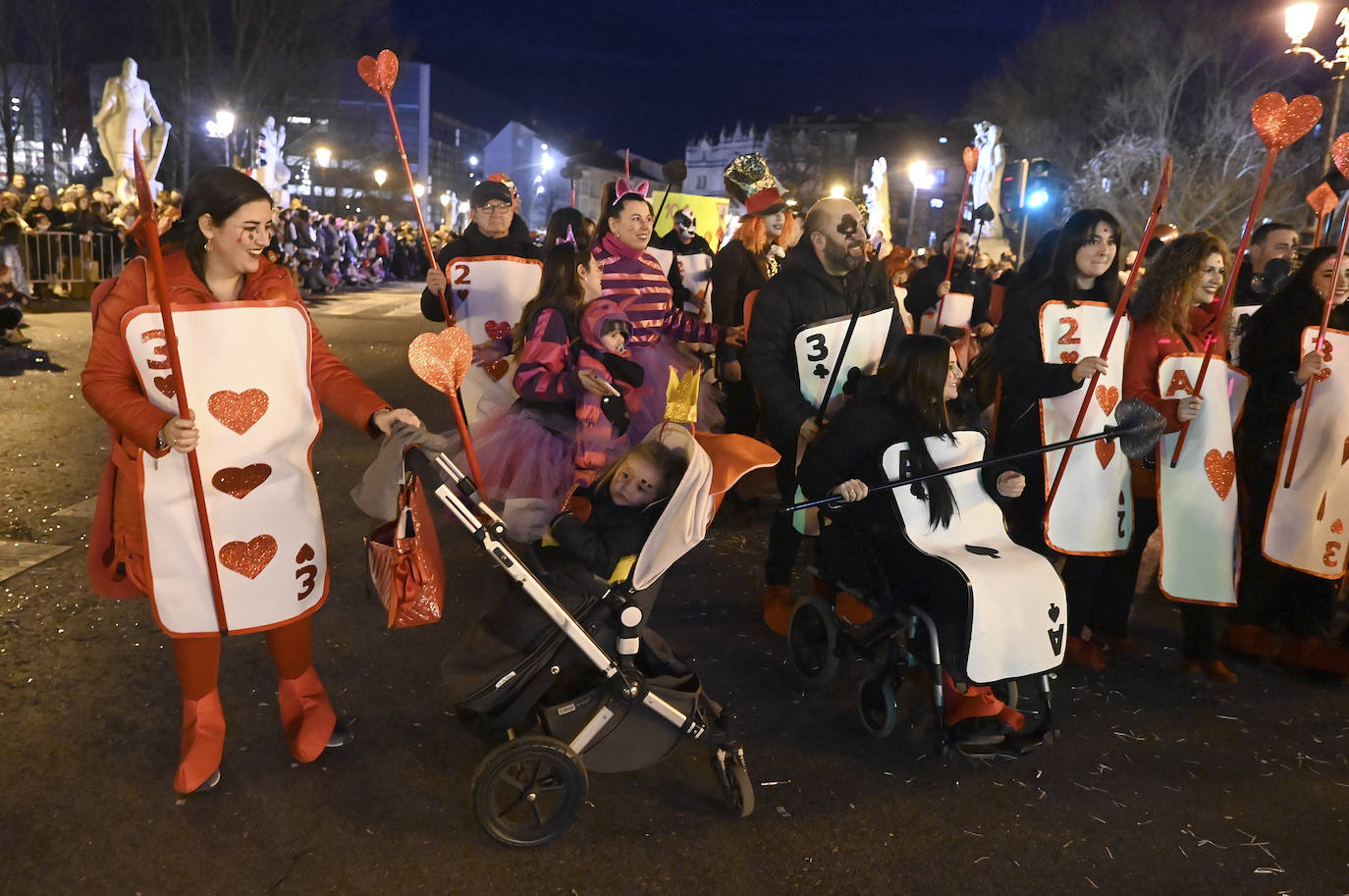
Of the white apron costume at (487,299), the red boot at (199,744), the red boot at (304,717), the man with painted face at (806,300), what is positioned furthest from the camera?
the white apron costume at (487,299)

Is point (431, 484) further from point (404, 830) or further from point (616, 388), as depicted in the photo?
point (404, 830)

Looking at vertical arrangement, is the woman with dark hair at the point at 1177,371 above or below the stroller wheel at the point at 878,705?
above

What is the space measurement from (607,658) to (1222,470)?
119 inches

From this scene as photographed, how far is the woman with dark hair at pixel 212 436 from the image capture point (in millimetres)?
2922

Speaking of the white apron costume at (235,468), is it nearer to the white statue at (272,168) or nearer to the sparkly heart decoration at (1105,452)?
the sparkly heart decoration at (1105,452)

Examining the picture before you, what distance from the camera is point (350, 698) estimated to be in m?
4.00

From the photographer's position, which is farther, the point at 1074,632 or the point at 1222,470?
the point at 1074,632

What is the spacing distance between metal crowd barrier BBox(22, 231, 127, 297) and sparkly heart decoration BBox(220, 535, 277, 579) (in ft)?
51.6

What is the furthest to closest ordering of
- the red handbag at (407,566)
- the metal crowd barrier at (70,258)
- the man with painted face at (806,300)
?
the metal crowd barrier at (70,258)
the man with painted face at (806,300)
the red handbag at (407,566)

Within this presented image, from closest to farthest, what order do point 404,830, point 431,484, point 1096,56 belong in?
1. point 404,830
2. point 431,484
3. point 1096,56

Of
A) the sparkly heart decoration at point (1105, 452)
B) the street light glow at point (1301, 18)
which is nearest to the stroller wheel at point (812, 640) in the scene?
the sparkly heart decoration at point (1105, 452)

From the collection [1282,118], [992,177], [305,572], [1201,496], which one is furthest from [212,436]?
[992,177]

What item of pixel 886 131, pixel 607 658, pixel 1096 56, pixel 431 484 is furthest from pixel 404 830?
pixel 886 131

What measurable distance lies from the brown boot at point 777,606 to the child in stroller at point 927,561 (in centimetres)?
54
